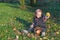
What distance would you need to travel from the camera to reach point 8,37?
8188 millimetres

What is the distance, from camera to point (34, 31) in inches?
351

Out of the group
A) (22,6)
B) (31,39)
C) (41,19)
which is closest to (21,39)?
(31,39)

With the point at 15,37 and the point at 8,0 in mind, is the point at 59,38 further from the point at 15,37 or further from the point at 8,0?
the point at 8,0

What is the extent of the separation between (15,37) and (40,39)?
2.97ft

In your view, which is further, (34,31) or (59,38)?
(34,31)

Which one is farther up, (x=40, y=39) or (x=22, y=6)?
(x=40, y=39)

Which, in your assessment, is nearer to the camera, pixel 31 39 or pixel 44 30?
pixel 31 39

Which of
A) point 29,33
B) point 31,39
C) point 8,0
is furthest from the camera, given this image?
point 8,0

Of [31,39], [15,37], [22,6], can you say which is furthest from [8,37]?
[22,6]

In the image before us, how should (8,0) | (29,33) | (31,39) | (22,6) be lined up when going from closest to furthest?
(31,39), (29,33), (22,6), (8,0)

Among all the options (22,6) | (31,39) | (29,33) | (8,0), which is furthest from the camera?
(8,0)

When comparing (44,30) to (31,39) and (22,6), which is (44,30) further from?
(22,6)

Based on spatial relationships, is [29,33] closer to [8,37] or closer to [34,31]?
[34,31]

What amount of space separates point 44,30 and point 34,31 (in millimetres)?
398
